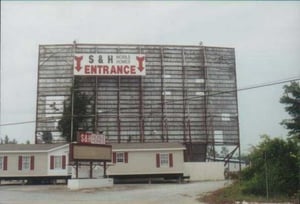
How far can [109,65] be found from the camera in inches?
2208

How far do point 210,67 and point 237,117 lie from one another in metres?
7.07

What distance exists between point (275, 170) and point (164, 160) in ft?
74.1

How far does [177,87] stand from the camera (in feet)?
193

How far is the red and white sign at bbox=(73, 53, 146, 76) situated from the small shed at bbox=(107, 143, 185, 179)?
14171 millimetres

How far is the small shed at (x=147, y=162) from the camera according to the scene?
43906mm

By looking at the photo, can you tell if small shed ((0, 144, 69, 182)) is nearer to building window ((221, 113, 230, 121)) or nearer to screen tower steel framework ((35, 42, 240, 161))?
screen tower steel framework ((35, 42, 240, 161))

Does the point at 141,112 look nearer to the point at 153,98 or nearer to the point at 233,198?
the point at 153,98

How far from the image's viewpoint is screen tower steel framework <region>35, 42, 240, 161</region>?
57.0m

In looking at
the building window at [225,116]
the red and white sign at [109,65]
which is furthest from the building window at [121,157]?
the building window at [225,116]

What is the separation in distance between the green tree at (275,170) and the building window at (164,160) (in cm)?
2055

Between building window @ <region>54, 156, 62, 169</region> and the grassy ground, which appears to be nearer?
the grassy ground

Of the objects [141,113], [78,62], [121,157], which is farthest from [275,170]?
[78,62]

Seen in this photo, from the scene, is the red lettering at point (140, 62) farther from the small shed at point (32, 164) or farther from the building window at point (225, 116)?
the small shed at point (32, 164)

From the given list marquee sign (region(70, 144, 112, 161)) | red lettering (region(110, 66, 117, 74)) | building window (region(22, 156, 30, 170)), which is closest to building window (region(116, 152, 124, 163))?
marquee sign (region(70, 144, 112, 161))
